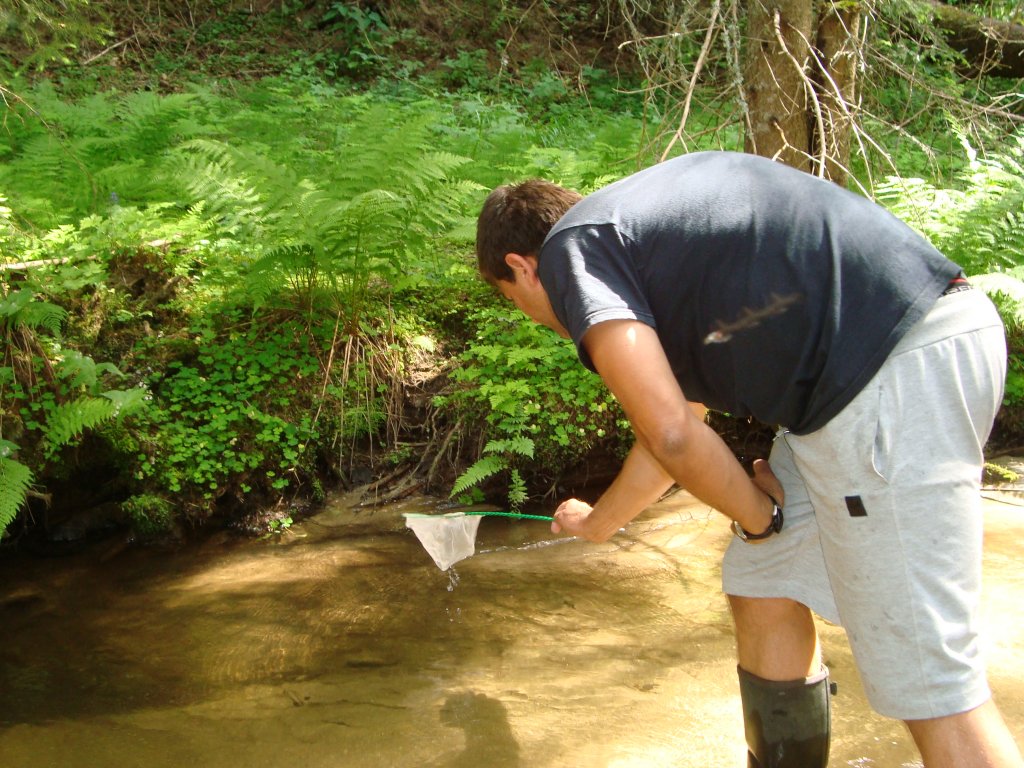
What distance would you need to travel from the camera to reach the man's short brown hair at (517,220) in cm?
215

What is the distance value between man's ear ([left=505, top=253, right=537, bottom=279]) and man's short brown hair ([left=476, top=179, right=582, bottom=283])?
11mm

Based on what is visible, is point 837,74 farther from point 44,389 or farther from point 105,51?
point 105,51

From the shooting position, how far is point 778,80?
4.80 m

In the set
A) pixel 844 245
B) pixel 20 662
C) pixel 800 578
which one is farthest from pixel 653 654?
pixel 20 662

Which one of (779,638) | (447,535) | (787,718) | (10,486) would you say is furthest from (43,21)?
(787,718)

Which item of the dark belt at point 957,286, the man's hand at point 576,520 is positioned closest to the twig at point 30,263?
the man's hand at point 576,520

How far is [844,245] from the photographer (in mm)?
1884

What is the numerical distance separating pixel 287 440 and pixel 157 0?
9021 millimetres

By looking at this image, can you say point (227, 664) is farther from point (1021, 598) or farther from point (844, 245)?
point (1021, 598)

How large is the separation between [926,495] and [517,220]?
111 cm

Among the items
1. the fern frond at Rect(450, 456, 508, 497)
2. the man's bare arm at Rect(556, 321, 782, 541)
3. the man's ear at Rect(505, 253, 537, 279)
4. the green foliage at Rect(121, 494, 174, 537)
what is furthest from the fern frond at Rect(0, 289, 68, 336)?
the man's bare arm at Rect(556, 321, 782, 541)

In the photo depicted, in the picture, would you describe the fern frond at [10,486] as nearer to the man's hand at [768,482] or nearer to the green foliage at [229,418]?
the green foliage at [229,418]

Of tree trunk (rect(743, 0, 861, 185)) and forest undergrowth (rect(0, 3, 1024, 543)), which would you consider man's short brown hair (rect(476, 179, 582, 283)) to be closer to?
forest undergrowth (rect(0, 3, 1024, 543))

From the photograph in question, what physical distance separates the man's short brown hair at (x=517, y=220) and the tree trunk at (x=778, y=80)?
111 inches
